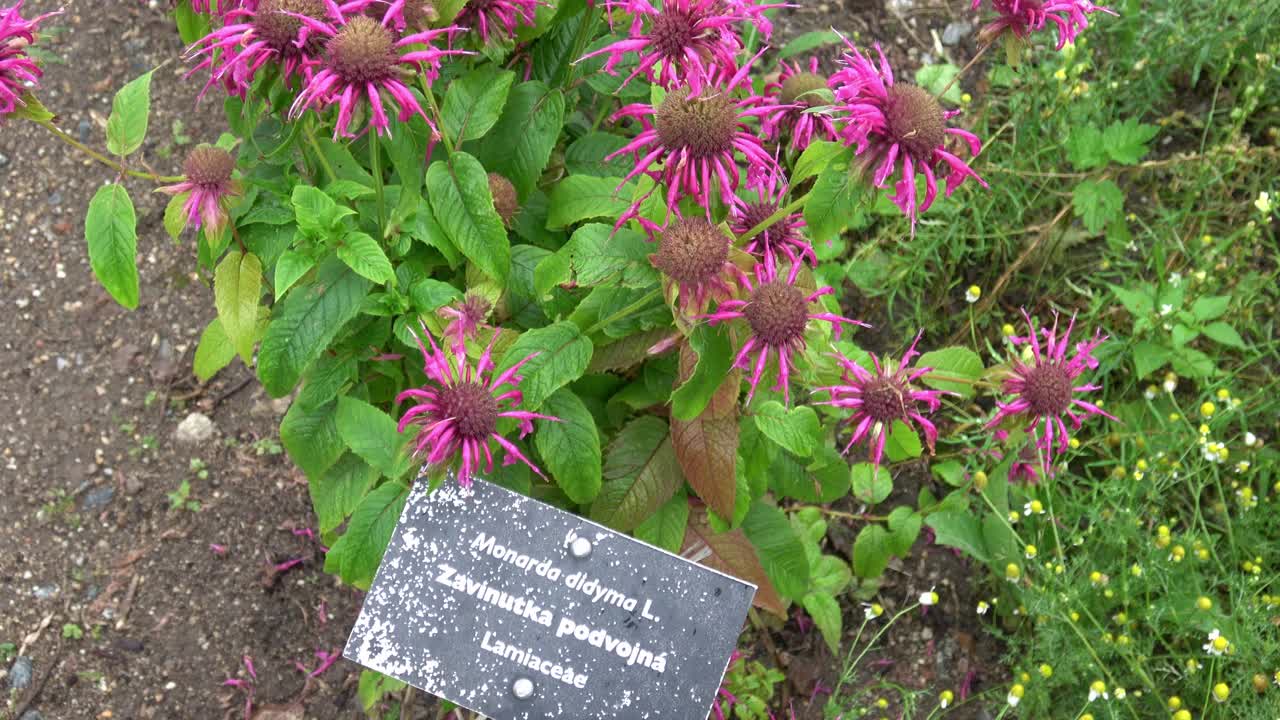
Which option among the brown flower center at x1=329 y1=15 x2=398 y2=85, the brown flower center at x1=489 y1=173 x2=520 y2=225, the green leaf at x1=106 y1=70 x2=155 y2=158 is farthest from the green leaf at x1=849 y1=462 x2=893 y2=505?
the green leaf at x1=106 y1=70 x2=155 y2=158

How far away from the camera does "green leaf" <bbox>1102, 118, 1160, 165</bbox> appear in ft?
7.40

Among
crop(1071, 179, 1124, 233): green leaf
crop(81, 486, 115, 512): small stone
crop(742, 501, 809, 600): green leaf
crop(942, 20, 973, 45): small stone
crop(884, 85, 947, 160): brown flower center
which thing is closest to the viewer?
crop(884, 85, 947, 160): brown flower center

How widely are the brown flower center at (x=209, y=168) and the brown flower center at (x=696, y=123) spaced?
1.88ft

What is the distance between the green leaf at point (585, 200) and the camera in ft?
4.76

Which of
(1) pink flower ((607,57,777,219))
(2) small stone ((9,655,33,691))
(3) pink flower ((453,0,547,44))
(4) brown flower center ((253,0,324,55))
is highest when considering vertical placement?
(3) pink flower ((453,0,547,44))

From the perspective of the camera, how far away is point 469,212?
52.3 inches

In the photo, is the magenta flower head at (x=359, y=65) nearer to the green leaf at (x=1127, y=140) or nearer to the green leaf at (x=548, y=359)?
the green leaf at (x=548, y=359)

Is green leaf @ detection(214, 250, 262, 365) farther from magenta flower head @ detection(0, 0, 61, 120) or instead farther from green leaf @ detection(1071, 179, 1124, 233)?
green leaf @ detection(1071, 179, 1124, 233)

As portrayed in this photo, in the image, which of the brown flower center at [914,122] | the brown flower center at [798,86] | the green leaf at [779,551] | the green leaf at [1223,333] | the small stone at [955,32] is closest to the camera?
the brown flower center at [914,122]

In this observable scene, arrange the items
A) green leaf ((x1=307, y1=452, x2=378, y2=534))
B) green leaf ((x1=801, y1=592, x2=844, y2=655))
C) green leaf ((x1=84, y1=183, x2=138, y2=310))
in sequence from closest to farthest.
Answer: green leaf ((x1=84, y1=183, x2=138, y2=310)), green leaf ((x1=307, y1=452, x2=378, y2=534)), green leaf ((x1=801, y1=592, x2=844, y2=655))

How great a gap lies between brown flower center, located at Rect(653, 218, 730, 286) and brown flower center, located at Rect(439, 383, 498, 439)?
0.24 meters

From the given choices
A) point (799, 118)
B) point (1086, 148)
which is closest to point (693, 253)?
point (799, 118)

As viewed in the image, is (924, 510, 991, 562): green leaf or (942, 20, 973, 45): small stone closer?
(924, 510, 991, 562): green leaf

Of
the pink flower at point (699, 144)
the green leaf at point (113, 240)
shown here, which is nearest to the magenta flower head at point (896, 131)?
the pink flower at point (699, 144)
